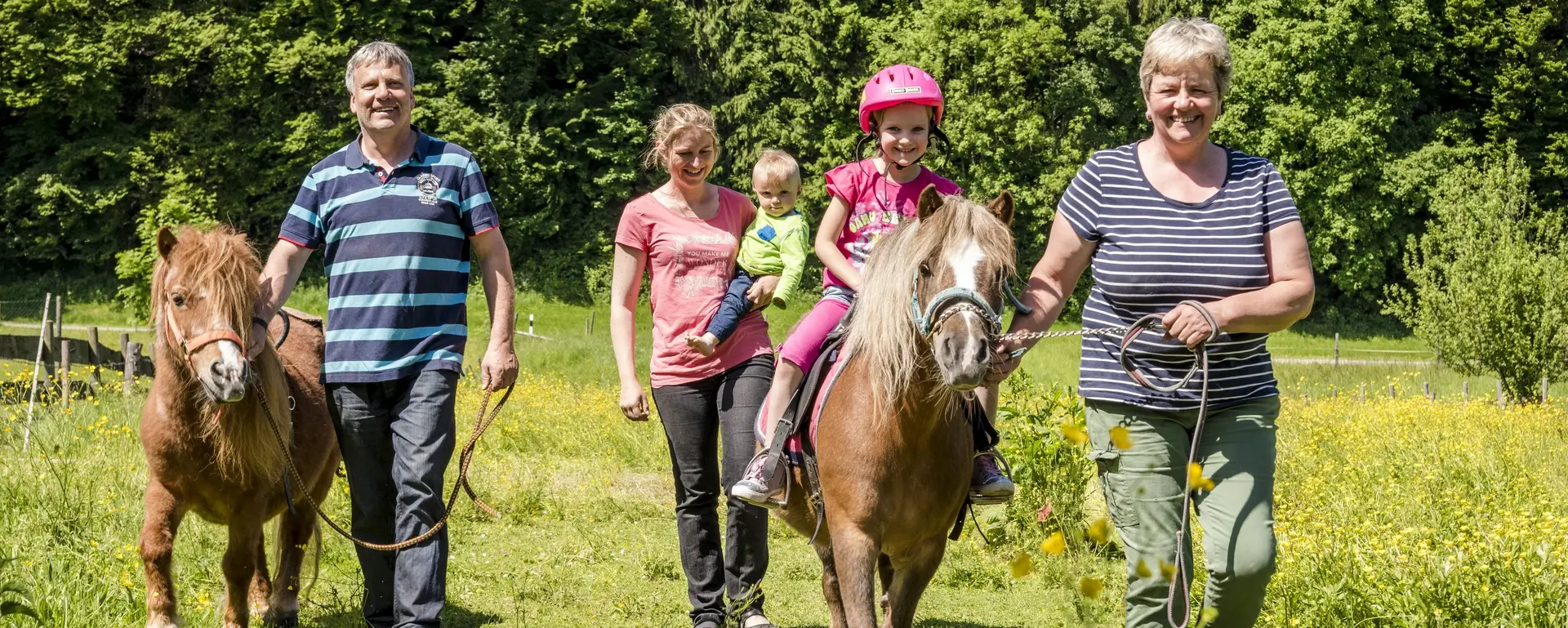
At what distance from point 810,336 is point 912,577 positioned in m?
0.96

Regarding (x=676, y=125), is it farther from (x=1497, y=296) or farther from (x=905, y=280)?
(x=1497, y=296)

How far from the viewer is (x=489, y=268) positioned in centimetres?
495

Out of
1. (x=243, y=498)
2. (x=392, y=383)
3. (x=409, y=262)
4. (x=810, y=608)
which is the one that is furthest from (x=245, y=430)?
(x=810, y=608)

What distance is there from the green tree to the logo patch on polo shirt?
1815 cm

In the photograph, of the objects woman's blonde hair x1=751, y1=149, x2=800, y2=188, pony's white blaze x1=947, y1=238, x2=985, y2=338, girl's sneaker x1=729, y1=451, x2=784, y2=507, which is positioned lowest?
girl's sneaker x1=729, y1=451, x2=784, y2=507

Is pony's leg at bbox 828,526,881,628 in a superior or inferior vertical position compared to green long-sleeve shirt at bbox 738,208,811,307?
inferior

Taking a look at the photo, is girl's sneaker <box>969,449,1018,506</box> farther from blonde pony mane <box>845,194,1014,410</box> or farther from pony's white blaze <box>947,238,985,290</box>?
pony's white blaze <box>947,238,985,290</box>

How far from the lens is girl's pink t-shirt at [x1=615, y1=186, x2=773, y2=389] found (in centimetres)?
540

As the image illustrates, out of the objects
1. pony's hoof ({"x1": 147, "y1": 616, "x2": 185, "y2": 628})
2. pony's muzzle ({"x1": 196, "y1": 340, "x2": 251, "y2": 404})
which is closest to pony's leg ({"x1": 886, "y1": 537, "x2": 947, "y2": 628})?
pony's muzzle ({"x1": 196, "y1": 340, "x2": 251, "y2": 404})

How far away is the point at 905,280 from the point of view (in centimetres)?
398

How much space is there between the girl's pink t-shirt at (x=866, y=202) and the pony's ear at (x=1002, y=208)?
80cm

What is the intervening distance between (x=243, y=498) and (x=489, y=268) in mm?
1404

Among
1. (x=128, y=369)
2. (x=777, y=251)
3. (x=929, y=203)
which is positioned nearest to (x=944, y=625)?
(x=777, y=251)

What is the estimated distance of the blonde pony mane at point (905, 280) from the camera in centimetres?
390
